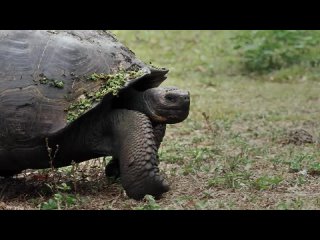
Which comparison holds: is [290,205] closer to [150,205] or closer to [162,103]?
[150,205]

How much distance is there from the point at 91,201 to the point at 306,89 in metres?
6.75

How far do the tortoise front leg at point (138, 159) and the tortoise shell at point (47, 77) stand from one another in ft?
1.03

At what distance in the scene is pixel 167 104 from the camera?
5336 mm

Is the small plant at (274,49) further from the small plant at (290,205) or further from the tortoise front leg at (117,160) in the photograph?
the small plant at (290,205)

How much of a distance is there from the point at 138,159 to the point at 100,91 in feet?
2.03

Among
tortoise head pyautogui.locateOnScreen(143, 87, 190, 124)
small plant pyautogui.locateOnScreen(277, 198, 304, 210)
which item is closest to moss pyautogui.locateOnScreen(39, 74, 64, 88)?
tortoise head pyautogui.locateOnScreen(143, 87, 190, 124)

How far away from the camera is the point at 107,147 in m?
5.31

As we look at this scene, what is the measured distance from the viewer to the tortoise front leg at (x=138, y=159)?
16.3 ft

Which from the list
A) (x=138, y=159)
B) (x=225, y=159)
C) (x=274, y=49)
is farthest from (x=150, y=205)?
(x=274, y=49)

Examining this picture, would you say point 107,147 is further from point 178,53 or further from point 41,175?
point 178,53

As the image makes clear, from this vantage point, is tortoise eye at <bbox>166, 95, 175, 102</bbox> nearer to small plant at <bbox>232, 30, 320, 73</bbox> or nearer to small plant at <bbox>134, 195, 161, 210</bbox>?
small plant at <bbox>134, 195, 161, 210</bbox>

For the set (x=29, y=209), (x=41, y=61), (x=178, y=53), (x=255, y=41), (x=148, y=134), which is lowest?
(x=178, y=53)

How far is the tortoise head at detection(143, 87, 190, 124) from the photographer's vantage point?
17.4 ft

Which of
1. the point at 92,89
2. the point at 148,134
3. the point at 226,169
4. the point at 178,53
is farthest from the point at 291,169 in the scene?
the point at 178,53
